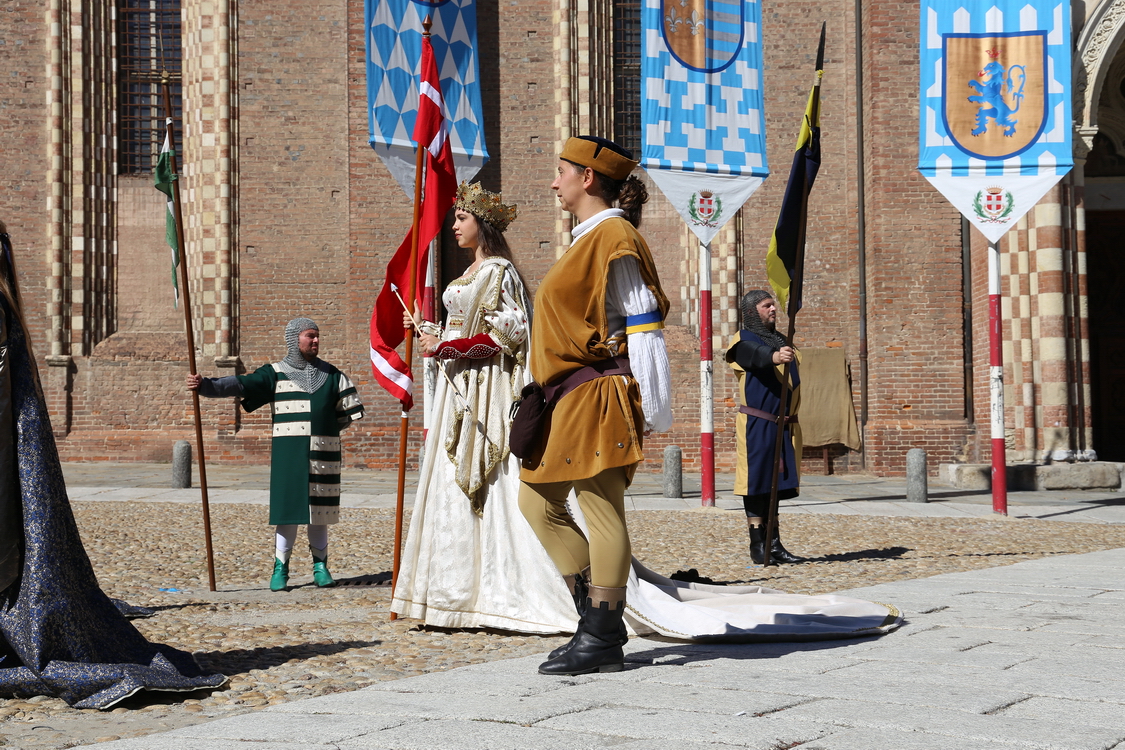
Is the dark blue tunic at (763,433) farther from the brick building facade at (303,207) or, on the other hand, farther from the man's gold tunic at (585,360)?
the brick building facade at (303,207)

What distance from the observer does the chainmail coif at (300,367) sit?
7.07 m

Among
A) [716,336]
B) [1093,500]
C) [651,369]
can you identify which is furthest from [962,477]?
[651,369]

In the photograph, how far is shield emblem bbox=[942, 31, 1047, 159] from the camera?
10766 millimetres

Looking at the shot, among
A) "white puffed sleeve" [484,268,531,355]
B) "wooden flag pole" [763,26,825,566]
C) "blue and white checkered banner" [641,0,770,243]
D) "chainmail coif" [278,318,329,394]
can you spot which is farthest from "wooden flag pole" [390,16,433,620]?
"blue and white checkered banner" [641,0,770,243]

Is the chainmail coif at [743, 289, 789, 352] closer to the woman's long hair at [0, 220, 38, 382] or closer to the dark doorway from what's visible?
the woman's long hair at [0, 220, 38, 382]

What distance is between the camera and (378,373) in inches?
228

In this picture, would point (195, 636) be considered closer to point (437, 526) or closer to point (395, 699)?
point (437, 526)

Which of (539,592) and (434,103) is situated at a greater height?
(434,103)

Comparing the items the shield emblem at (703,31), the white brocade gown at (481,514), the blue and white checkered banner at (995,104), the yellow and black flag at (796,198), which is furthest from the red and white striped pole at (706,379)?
the white brocade gown at (481,514)

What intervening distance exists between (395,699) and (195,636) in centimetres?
201

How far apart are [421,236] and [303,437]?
174 cm

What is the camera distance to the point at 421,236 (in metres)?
6.00

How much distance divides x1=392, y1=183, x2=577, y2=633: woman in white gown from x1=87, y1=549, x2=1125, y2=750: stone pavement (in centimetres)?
66

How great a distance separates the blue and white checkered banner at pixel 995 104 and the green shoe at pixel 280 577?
7.17m
